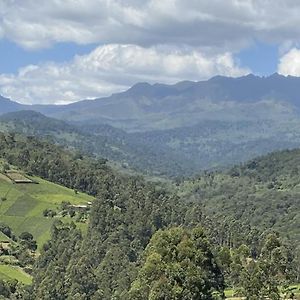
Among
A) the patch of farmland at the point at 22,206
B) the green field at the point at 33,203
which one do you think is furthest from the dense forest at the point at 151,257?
the patch of farmland at the point at 22,206

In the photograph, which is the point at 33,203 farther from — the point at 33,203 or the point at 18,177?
the point at 18,177

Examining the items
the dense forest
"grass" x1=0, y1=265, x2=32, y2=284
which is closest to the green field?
the dense forest

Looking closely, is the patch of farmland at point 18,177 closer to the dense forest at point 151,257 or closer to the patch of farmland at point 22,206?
the patch of farmland at point 22,206

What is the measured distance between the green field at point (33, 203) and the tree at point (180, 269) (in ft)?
314

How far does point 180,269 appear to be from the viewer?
2157 inches

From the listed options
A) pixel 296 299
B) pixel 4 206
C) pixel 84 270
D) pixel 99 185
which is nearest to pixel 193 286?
pixel 296 299

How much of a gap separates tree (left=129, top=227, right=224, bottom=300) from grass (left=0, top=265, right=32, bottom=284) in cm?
7071

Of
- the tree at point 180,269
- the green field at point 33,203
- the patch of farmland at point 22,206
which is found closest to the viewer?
the tree at point 180,269

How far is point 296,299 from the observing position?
6788 cm

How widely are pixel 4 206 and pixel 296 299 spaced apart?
119950 millimetres

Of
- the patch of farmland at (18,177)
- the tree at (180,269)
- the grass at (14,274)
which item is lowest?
the grass at (14,274)

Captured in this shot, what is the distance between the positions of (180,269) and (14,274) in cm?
8288

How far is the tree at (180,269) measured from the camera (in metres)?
54.1

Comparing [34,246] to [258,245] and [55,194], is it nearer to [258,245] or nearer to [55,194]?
[55,194]
